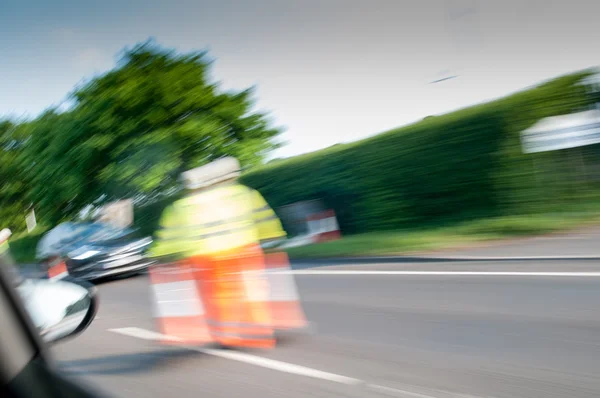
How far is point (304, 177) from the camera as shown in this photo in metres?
19.6

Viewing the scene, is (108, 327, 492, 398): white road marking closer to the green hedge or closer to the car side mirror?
the car side mirror

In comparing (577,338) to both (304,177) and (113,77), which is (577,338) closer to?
(304,177)

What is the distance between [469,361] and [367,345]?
1.12 metres

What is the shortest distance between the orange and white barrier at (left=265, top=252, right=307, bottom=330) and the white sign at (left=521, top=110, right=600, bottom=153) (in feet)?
29.2

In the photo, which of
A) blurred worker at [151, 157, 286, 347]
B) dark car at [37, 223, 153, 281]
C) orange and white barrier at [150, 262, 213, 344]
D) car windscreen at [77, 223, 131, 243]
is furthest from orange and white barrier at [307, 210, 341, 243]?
blurred worker at [151, 157, 286, 347]

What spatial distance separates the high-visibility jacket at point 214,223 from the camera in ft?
17.9

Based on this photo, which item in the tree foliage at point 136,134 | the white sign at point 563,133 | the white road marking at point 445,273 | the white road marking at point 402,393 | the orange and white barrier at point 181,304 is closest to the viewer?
the white road marking at point 402,393

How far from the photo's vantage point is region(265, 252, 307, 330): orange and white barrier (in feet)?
18.4

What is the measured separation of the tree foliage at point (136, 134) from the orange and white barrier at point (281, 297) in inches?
902

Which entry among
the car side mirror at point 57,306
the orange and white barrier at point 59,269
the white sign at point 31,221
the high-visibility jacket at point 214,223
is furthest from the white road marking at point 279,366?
the white sign at point 31,221

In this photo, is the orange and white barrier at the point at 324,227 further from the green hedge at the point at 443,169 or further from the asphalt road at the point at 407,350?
the asphalt road at the point at 407,350

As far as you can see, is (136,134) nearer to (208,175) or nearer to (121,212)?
(121,212)

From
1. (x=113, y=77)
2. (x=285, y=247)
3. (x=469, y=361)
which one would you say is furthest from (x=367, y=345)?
(x=113, y=77)

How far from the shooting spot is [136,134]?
97.4ft
